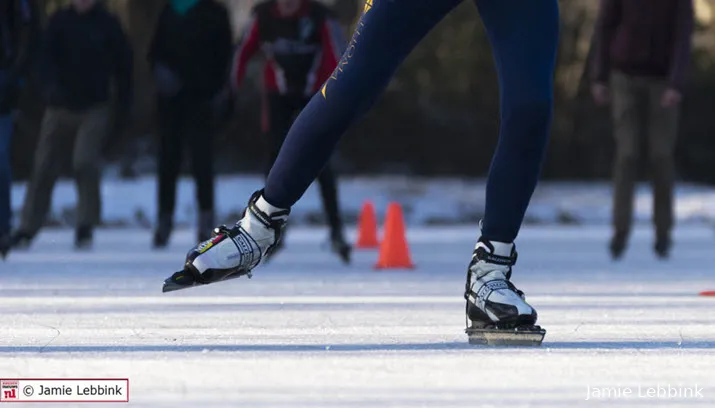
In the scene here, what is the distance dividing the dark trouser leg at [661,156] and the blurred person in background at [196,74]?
289cm

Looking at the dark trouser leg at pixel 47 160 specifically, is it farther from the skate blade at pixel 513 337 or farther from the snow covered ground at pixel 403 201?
the skate blade at pixel 513 337

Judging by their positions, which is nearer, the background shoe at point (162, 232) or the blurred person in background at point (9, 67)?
the blurred person in background at point (9, 67)

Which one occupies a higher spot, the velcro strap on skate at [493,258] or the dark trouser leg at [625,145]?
the dark trouser leg at [625,145]

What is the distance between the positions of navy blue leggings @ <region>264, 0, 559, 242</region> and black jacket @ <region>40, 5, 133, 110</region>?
6.31m

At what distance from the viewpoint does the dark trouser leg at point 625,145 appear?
33.6 feet

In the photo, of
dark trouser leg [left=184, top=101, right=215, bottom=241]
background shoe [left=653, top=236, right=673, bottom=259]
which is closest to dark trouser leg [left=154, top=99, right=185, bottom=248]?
dark trouser leg [left=184, top=101, right=215, bottom=241]

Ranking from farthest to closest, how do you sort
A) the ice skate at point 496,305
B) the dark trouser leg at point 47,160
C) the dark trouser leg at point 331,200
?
the dark trouser leg at point 47,160
the dark trouser leg at point 331,200
the ice skate at point 496,305

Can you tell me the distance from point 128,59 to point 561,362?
739cm

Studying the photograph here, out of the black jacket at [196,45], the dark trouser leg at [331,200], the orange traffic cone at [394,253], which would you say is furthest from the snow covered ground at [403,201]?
the orange traffic cone at [394,253]

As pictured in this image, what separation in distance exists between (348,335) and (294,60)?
4.78m

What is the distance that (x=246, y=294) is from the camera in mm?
7207

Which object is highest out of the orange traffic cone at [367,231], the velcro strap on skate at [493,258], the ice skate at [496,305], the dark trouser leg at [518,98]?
the orange traffic cone at [367,231]

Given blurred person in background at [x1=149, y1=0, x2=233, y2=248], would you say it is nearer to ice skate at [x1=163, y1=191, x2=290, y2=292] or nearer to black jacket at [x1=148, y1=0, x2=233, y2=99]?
black jacket at [x1=148, y1=0, x2=233, y2=99]

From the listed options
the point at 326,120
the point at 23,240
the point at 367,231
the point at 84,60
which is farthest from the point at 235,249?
the point at 367,231
